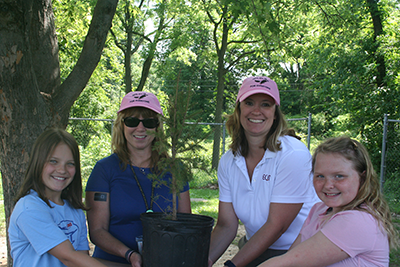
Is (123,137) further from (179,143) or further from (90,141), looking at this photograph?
(90,141)

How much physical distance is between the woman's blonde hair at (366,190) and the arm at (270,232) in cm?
49

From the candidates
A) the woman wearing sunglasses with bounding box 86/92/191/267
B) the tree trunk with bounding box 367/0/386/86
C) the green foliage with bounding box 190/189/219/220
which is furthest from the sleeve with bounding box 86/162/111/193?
the tree trunk with bounding box 367/0/386/86

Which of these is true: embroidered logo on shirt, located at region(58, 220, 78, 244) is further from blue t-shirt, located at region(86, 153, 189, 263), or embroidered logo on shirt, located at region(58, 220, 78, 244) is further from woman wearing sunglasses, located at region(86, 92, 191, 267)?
blue t-shirt, located at region(86, 153, 189, 263)

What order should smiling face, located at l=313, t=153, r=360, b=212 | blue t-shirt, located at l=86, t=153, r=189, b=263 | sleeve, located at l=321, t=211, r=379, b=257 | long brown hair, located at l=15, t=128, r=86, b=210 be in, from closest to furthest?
sleeve, located at l=321, t=211, r=379, b=257, smiling face, located at l=313, t=153, r=360, b=212, long brown hair, located at l=15, t=128, r=86, b=210, blue t-shirt, located at l=86, t=153, r=189, b=263

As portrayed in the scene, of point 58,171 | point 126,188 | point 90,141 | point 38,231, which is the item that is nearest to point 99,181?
point 126,188

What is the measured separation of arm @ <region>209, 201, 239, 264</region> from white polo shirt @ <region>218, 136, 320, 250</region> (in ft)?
0.17

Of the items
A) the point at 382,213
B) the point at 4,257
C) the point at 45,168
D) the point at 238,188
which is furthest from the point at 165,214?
the point at 4,257

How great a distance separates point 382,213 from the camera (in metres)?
1.54

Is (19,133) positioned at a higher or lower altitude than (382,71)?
lower

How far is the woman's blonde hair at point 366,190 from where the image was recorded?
152cm

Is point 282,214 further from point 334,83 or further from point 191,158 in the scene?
point 334,83

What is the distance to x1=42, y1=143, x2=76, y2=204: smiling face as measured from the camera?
1987 mm

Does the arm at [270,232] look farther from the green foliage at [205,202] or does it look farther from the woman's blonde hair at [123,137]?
the green foliage at [205,202]

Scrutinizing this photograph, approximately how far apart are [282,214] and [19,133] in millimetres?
2041
